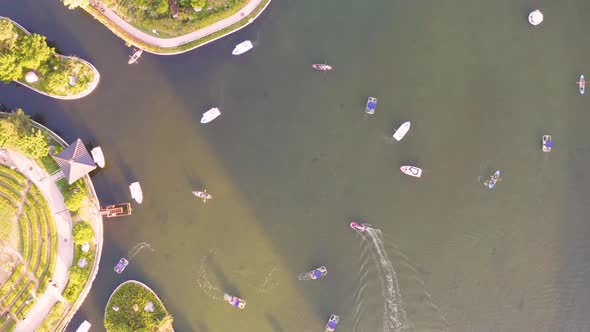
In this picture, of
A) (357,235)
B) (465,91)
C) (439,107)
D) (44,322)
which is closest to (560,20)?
(465,91)

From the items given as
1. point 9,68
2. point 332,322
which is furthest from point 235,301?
point 9,68

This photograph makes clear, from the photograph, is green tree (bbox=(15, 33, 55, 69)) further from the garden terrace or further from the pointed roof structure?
the garden terrace

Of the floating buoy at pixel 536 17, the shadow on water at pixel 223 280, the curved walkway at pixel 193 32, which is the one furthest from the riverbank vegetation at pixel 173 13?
the floating buoy at pixel 536 17

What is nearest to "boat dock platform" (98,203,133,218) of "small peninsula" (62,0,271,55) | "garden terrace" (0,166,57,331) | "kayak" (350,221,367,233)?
"garden terrace" (0,166,57,331)

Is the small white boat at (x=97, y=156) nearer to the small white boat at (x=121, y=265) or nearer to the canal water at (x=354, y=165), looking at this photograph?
the canal water at (x=354, y=165)

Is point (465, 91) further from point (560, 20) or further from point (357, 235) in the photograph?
point (357, 235)
